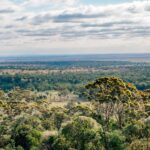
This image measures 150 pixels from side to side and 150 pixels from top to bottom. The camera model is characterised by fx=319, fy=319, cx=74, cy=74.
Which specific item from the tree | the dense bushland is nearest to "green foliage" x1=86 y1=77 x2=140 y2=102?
the dense bushland

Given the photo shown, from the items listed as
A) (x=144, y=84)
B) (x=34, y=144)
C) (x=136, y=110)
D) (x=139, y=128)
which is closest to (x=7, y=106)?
(x=34, y=144)

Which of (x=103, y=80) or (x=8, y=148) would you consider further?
(x=8, y=148)

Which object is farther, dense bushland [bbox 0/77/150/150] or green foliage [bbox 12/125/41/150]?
green foliage [bbox 12/125/41/150]

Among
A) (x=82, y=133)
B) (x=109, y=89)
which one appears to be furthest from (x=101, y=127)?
(x=109, y=89)

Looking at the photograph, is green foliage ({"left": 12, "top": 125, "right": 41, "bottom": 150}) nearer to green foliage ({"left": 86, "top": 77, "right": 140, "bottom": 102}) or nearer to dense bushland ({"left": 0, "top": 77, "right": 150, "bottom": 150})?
dense bushland ({"left": 0, "top": 77, "right": 150, "bottom": 150})

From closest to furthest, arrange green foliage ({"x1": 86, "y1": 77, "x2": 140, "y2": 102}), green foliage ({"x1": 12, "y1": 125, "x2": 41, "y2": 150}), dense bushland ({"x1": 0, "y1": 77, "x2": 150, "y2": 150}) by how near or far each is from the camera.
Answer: dense bushland ({"x1": 0, "y1": 77, "x2": 150, "y2": 150}) → green foliage ({"x1": 86, "y1": 77, "x2": 140, "y2": 102}) → green foliage ({"x1": 12, "y1": 125, "x2": 41, "y2": 150})

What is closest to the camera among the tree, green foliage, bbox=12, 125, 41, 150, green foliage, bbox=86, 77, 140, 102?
the tree

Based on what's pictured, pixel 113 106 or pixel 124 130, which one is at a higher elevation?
pixel 113 106

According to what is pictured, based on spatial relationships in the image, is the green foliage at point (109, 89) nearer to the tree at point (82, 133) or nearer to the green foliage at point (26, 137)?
the tree at point (82, 133)

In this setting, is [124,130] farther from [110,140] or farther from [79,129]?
[79,129]

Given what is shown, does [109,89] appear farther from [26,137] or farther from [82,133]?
[26,137]

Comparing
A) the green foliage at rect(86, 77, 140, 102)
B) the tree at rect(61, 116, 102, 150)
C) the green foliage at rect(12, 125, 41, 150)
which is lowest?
the green foliage at rect(12, 125, 41, 150)
